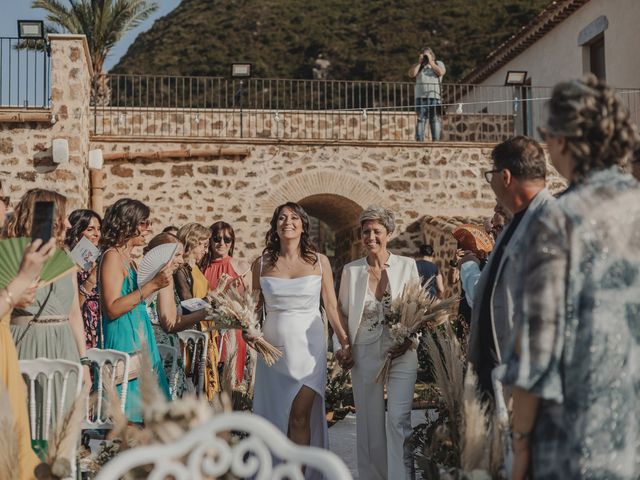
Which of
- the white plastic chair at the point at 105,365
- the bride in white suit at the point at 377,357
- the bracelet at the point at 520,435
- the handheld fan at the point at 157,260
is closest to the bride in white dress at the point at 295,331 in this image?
the bride in white suit at the point at 377,357

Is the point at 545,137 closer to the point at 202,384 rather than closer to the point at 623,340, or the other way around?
the point at 623,340

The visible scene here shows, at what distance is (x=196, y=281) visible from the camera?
6125 mm

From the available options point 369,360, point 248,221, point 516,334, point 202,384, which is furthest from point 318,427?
point 248,221

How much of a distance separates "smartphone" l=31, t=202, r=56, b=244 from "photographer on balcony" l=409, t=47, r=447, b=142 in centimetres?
1192

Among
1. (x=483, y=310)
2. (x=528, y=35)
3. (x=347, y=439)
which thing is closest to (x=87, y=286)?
(x=347, y=439)

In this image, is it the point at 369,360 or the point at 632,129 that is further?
the point at 369,360

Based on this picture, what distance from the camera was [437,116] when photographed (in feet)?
49.1

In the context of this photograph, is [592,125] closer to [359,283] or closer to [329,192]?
[359,283]

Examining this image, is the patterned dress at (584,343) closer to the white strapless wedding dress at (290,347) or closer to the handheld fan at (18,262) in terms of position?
the handheld fan at (18,262)

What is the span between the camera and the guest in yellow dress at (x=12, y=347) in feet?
9.04

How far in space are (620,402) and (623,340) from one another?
16cm

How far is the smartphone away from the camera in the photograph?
3.01m

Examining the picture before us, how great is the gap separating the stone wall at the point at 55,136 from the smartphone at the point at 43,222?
29.2 ft

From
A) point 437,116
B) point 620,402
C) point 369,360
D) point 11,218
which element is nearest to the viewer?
point 620,402
